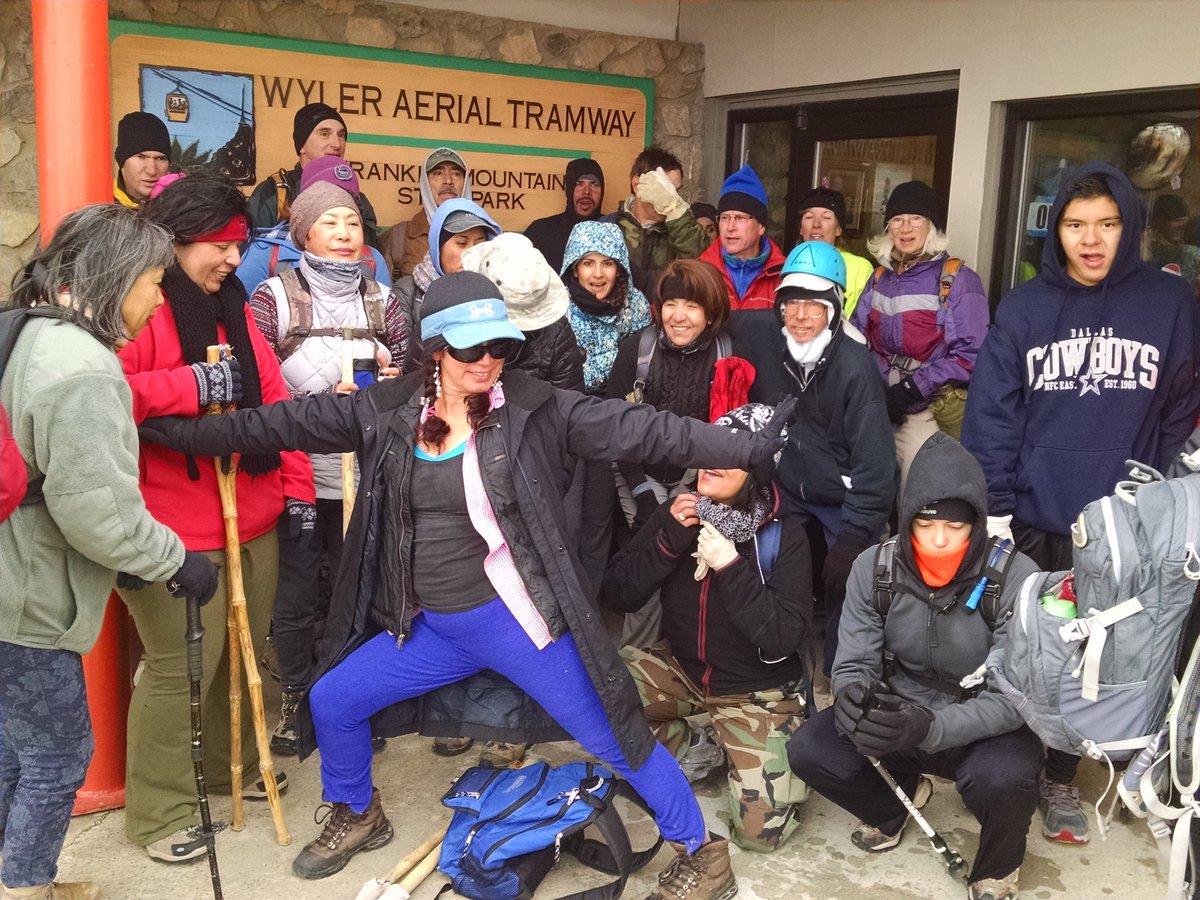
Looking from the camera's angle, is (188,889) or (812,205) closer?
(188,889)

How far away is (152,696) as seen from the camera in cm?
327

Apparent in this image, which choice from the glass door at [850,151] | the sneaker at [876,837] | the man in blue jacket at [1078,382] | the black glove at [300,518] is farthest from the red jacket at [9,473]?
the glass door at [850,151]

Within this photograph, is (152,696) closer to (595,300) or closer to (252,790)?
(252,790)

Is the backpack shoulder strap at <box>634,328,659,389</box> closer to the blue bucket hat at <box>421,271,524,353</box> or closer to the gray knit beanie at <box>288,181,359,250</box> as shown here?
the gray knit beanie at <box>288,181,359,250</box>

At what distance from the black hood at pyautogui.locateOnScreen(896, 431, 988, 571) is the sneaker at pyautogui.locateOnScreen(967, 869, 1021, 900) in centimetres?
89

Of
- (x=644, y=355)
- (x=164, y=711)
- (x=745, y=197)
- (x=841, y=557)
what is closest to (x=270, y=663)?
(x=164, y=711)

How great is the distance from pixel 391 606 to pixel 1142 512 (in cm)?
198

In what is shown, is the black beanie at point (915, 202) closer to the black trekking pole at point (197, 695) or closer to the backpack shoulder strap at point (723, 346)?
the backpack shoulder strap at point (723, 346)

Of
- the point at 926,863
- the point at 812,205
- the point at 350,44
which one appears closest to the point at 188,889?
the point at 926,863

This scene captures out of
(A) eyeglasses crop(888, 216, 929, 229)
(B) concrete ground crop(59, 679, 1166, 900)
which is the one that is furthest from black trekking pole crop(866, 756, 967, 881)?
(A) eyeglasses crop(888, 216, 929, 229)

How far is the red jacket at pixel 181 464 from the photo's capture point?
3.07m

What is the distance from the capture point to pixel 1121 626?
267 cm

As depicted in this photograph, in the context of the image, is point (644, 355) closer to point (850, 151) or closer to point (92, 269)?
point (92, 269)

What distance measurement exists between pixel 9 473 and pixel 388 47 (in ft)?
14.4
